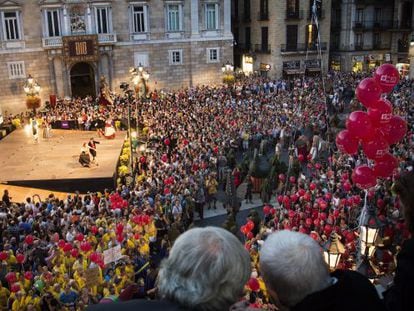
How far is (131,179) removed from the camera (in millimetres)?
21656

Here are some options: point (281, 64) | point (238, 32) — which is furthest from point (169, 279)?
point (238, 32)

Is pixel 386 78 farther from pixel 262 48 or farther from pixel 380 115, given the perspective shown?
pixel 262 48


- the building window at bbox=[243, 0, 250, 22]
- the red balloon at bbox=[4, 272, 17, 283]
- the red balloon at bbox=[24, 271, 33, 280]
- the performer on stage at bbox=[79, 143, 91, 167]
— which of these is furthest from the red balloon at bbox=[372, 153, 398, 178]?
the building window at bbox=[243, 0, 250, 22]

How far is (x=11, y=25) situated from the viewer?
3594 cm

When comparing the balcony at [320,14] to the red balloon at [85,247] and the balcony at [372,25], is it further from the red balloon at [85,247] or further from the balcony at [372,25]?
the red balloon at [85,247]

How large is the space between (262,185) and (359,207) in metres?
5.52

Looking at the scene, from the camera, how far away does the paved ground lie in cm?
2308

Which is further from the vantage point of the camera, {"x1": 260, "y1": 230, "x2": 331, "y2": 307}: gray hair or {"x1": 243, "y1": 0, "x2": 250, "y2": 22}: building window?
{"x1": 243, "y1": 0, "x2": 250, "y2": 22}: building window

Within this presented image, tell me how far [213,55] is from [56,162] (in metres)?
20.2

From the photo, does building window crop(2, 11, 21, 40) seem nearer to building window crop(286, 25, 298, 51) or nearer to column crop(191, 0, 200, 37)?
column crop(191, 0, 200, 37)

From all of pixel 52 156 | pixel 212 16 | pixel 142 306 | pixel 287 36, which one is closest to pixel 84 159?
→ pixel 52 156

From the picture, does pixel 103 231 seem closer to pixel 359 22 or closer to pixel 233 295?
pixel 233 295

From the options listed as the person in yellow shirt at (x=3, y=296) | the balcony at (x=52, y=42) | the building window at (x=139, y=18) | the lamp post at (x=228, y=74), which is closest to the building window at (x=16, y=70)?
the balcony at (x=52, y=42)

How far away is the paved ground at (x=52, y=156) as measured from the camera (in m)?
23.1
